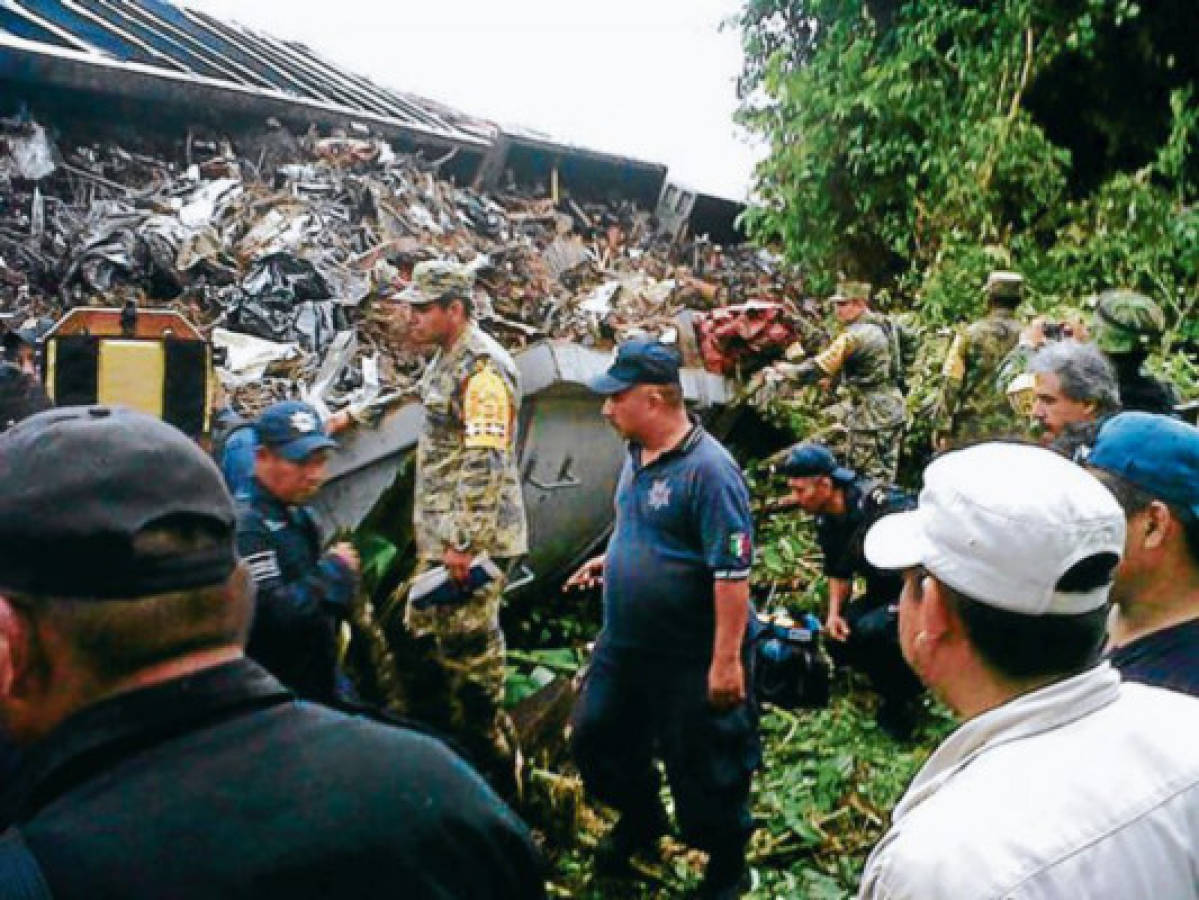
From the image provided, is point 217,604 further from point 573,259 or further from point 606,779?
point 573,259

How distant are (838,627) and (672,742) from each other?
5.81 ft

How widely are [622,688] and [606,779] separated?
0.37 m

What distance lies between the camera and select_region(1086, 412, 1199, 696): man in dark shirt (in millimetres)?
2400

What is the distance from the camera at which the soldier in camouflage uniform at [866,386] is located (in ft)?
26.2

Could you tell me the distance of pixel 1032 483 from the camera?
1.71m

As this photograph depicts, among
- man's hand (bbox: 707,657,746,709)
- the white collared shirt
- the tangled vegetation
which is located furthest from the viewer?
the tangled vegetation

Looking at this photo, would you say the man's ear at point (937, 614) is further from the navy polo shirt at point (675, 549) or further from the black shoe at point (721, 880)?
the black shoe at point (721, 880)

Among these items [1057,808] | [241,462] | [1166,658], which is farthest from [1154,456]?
[241,462]

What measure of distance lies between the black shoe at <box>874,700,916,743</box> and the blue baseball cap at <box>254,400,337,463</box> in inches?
126

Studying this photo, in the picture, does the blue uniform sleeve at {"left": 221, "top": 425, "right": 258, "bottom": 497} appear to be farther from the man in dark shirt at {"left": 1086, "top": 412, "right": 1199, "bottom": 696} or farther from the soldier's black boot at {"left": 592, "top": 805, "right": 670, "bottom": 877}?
the man in dark shirt at {"left": 1086, "top": 412, "right": 1199, "bottom": 696}

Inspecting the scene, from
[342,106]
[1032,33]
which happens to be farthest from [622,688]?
[342,106]

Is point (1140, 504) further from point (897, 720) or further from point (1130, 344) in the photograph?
point (897, 720)

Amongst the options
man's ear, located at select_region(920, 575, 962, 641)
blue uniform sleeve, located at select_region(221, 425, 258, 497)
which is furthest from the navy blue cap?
man's ear, located at select_region(920, 575, 962, 641)

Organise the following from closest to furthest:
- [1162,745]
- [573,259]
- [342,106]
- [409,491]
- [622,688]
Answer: [1162,745] → [622,688] → [409,491] → [573,259] → [342,106]
